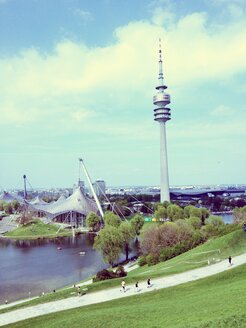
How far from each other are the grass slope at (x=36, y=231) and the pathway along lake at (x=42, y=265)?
16.2 feet

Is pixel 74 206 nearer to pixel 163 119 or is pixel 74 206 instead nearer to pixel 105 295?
pixel 163 119

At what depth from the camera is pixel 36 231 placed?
256 ft

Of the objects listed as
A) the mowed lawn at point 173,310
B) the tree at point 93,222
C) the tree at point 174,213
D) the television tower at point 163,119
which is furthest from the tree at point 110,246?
the television tower at point 163,119

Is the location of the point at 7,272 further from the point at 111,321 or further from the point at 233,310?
the point at 233,310

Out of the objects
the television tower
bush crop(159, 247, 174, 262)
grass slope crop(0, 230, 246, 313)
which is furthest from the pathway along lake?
the television tower

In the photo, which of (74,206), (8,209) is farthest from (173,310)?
(8,209)

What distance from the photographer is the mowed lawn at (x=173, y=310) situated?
13.8m

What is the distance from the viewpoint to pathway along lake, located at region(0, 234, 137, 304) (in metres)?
37.8

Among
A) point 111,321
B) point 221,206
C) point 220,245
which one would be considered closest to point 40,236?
point 220,245

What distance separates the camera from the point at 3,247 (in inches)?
2537

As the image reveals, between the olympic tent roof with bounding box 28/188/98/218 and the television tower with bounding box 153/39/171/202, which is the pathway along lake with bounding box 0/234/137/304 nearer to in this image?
the olympic tent roof with bounding box 28/188/98/218

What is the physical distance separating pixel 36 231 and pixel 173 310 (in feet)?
216

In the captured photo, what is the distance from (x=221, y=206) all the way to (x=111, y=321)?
380 feet

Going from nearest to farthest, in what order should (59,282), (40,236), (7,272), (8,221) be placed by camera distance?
(59,282) → (7,272) → (40,236) → (8,221)
